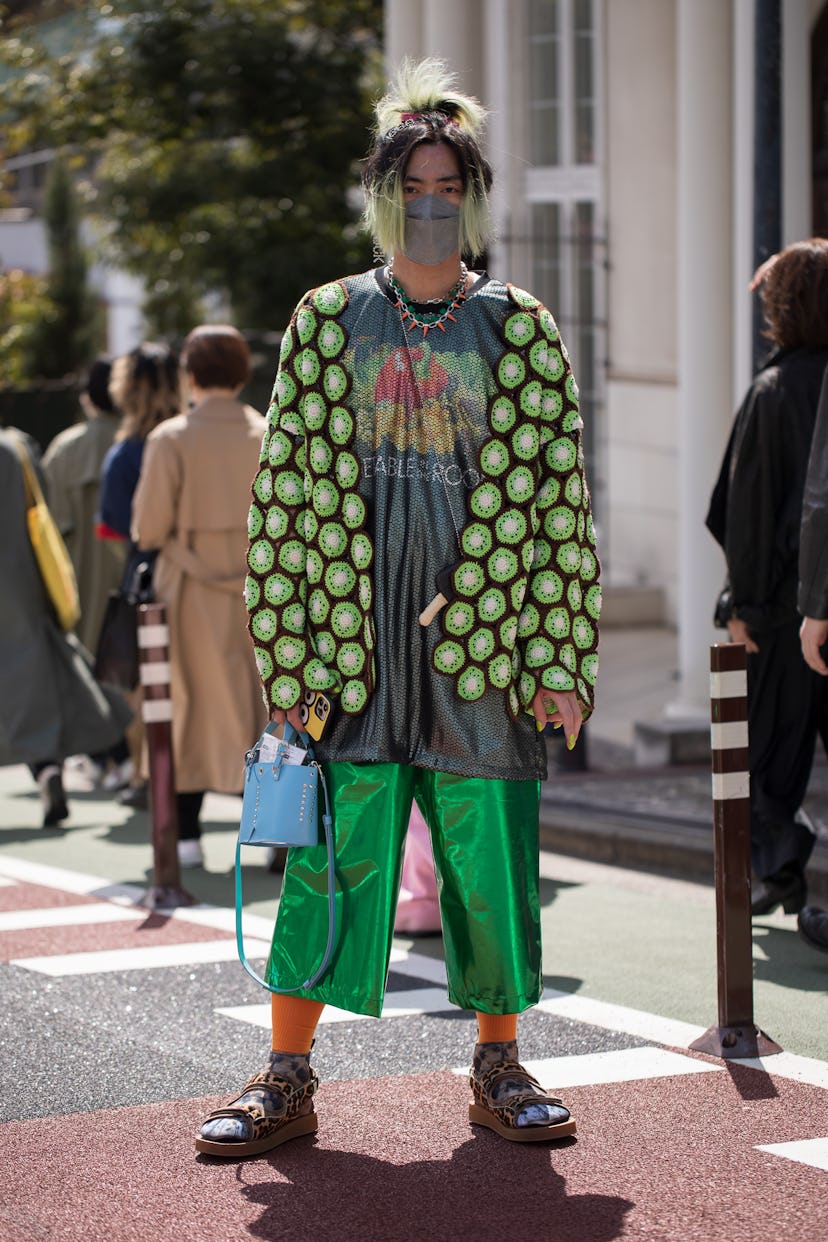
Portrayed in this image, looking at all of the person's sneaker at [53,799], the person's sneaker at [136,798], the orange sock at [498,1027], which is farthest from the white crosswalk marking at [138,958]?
the person's sneaker at [136,798]

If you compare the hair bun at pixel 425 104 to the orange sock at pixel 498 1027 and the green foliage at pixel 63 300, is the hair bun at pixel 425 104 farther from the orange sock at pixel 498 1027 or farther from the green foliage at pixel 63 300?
the green foliage at pixel 63 300

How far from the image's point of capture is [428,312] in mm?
4566

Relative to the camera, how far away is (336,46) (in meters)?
21.2

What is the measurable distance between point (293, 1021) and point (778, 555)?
2643 millimetres

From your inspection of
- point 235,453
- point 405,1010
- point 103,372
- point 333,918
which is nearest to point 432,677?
point 333,918

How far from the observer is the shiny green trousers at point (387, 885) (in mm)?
4512

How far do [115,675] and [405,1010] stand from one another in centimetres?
297

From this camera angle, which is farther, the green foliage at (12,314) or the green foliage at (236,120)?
the green foliage at (12,314)

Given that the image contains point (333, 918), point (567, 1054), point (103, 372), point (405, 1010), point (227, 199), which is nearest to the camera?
point (333, 918)

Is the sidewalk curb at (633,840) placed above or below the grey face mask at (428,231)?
below

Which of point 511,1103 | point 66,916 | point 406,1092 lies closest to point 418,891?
point 66,916

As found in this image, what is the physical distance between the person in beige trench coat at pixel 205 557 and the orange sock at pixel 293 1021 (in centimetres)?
351

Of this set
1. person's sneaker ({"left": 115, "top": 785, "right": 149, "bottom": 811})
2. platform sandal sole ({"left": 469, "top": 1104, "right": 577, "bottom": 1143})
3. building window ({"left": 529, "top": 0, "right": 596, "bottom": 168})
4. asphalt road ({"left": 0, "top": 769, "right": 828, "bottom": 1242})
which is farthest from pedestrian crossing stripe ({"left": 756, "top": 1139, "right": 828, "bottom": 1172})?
building window ({"left": 529, "top": 0, "right": 596, "bottom": 168})

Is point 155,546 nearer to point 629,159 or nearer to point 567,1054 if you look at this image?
point 567,1054
